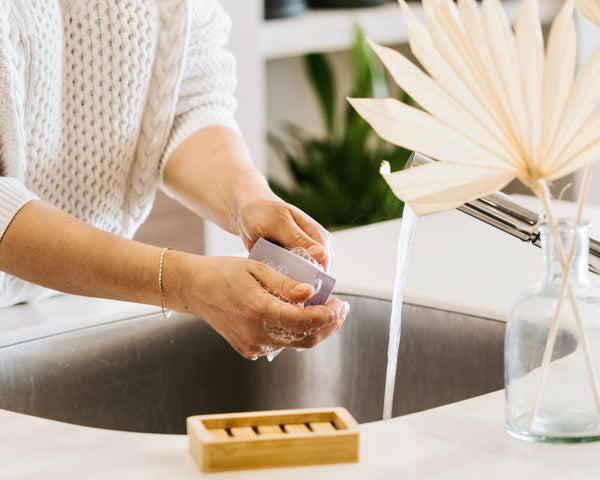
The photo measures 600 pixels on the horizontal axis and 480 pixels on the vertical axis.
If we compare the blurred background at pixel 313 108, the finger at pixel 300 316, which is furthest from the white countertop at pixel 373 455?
the blurred background at pixel 313 108

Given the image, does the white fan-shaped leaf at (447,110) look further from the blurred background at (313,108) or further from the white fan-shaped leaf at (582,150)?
the blurred background at (313,108)

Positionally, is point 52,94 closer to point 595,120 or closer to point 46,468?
point 46,468

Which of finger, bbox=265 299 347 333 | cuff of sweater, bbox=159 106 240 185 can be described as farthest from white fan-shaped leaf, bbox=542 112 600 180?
cuff of sweater, bbox=159 106 240 185

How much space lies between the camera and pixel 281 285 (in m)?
0.82

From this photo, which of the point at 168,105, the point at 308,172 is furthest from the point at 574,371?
the point at 308,172

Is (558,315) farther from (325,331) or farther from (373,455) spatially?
(325,331)

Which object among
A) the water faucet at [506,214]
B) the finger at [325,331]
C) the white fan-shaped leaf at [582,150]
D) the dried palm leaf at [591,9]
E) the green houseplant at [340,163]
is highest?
the dried palm leaf at [591,9]

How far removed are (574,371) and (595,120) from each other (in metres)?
0.19

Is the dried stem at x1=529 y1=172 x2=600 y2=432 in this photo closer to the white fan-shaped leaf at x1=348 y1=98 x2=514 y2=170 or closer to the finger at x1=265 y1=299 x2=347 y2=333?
the white fan-shaped leaf at x1=348 y1=98 x2=514 y2=170

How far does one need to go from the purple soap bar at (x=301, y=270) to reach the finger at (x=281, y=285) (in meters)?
0.02

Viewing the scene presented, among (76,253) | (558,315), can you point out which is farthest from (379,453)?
(76,253)

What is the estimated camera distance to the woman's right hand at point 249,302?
81cm

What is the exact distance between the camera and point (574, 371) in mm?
671

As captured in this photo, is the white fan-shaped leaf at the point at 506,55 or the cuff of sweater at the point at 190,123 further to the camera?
the cuff of sweater at the point at 190,123
